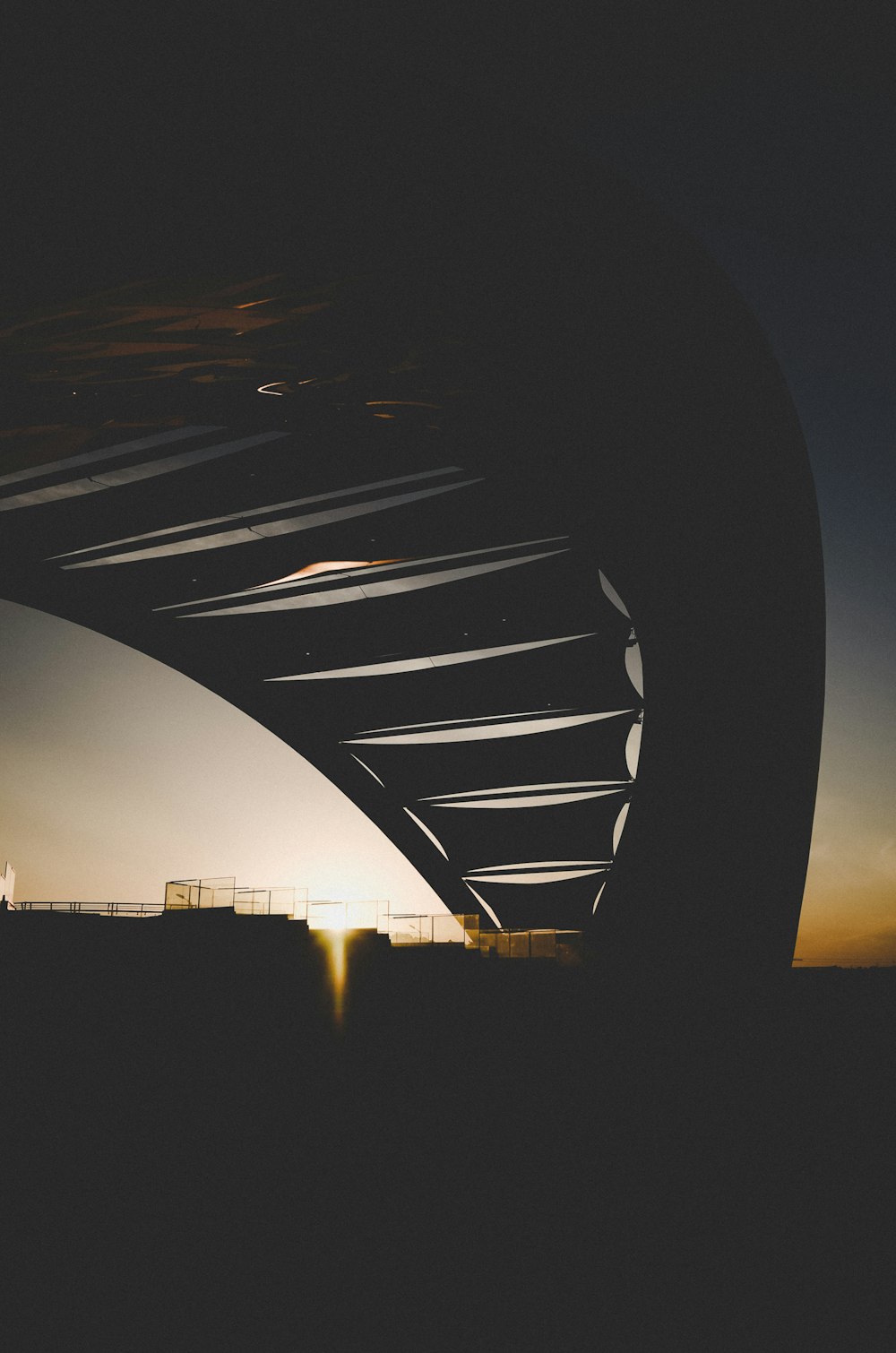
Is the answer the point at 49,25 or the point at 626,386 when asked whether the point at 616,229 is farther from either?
the point at 49,25

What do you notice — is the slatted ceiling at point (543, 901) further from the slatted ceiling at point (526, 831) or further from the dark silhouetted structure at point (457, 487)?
the dark silhouetted structure at point (457, 487)

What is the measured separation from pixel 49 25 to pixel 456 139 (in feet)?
9.68

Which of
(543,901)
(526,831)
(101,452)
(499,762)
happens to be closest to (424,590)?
(101,452)

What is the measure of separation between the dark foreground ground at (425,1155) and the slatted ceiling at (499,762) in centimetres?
1482

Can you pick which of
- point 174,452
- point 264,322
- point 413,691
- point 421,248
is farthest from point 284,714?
point 421,248

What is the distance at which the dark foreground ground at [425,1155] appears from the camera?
4.92 meters

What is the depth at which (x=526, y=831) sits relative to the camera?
29000 mm

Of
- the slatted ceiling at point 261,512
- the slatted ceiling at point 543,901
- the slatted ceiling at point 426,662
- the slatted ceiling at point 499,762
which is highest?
the slatted ceiling at point 261,512

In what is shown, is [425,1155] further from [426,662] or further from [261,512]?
[426,662]

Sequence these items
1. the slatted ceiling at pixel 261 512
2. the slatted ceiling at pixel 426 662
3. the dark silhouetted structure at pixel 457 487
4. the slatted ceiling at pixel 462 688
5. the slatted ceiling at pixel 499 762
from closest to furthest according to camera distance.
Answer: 1. the dark silhouetted structure at pixel 457 487
2. the slatted ceiling at pixel 261 512
3. the slatted ceiling at pixel 426 662
4. the slatted ceiling at pixel 462 688
5. the slatted ceiling at pixel 499 762

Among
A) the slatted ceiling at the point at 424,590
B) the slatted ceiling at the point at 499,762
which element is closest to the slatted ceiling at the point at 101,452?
the slatted ceiling at the point at 424,590

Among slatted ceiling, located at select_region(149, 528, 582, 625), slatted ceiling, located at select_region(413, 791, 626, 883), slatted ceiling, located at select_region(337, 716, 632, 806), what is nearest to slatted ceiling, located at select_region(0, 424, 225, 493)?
slatted ceiling, located at select_region(149, 528, 582, 625)

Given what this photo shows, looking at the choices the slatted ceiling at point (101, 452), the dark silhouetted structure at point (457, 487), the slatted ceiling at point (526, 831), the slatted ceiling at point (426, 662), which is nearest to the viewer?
the dark silhouetted structure at point (457, 487)

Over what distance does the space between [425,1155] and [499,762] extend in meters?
19.5
